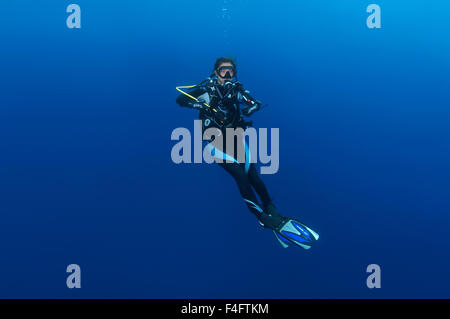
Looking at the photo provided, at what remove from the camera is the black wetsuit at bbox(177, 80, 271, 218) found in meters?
3.66

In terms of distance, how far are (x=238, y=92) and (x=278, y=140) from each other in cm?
307

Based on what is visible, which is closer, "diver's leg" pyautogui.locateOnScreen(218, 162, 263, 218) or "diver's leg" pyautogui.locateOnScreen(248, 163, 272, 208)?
"diver's leg" pyautogui.locateOnScreen(218, 162, 263, 218)

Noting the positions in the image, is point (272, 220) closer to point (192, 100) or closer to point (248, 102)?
point (248, 102)

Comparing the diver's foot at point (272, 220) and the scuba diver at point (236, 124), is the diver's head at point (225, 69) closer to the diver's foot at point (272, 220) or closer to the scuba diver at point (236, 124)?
the scuba diver at point (236, 124)

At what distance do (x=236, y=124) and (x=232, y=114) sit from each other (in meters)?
0.13

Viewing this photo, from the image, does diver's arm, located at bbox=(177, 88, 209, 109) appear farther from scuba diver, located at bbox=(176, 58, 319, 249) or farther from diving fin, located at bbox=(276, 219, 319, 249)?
diving fin, located at bbox=(276, 219, 319, 249)

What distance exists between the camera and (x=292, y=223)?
3611 mm

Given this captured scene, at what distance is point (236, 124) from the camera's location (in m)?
3.83

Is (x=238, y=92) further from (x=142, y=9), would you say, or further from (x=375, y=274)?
(x=375, y=274)

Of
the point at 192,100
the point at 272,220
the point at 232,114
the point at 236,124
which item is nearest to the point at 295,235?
the point at 272,220

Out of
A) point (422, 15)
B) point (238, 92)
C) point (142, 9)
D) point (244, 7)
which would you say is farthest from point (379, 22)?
point (142, 9)

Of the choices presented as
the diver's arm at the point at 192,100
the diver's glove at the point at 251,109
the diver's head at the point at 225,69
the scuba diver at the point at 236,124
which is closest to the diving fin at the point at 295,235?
the scuba diver at the point at 236,124

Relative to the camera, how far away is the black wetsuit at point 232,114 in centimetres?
366

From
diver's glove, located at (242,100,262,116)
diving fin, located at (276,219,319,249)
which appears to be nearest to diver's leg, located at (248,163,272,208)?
diving fin, located at (276,219,319,249)
